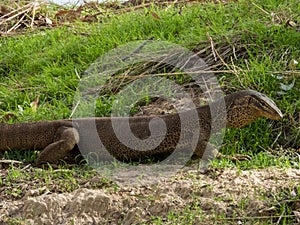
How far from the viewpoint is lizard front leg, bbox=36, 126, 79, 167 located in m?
5.35

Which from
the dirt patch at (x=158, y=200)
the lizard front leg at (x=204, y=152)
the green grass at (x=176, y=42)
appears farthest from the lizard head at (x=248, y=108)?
the dirt patch at (x=158, y=200)

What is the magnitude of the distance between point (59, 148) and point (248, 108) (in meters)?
1.53

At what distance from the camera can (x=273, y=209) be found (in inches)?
152

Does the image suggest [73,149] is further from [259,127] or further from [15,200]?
[259,127]

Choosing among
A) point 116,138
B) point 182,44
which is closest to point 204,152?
point 116,138

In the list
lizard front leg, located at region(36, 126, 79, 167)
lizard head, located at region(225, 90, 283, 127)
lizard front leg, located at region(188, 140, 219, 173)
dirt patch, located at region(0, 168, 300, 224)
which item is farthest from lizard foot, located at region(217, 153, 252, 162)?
lizard front leg, located at region(36, 126, 79, 167)

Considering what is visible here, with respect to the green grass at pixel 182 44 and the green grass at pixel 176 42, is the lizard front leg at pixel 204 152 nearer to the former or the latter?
the green grass at pixel 182 44

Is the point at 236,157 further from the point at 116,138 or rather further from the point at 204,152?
the point at 116,138

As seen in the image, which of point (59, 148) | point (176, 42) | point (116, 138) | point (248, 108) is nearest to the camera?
point (248, 108)

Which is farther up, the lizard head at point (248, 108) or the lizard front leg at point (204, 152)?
the lizard head at point (248, 108)

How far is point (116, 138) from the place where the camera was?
5.51 meters

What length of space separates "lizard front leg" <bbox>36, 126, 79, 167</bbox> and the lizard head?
1268 millimetres

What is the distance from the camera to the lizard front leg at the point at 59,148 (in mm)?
5349

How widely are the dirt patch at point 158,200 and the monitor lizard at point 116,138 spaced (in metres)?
0.83
